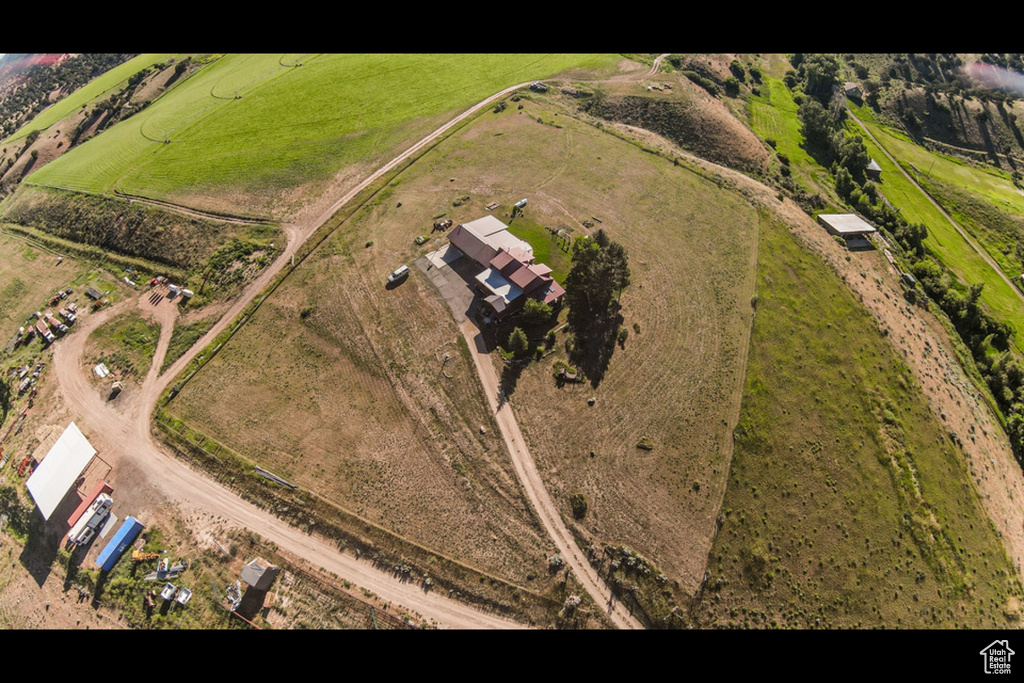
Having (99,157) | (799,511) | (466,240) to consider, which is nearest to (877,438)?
(799,511)

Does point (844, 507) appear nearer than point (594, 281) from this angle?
Yes

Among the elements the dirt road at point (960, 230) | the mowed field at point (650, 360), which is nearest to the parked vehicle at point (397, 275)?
the mowed field at point (650, 360)

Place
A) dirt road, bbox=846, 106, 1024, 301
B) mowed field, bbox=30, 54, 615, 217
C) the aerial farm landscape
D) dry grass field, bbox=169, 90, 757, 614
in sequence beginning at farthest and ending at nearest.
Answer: dirt road, bbox=846, 106, 1024, 301, mowed field, bbox=30, 54, 615, 217, dry grass field, bbox=169, 90, 757, 614, the aerial farm landscape

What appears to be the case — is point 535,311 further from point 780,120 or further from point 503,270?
point 780,120

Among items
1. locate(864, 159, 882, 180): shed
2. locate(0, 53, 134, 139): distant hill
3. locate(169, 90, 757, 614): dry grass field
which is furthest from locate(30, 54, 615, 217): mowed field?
locate(864, 159, 882, 180): shed

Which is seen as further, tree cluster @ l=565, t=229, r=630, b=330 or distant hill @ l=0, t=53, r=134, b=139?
distant hill @ l=0, t=53, r=134, b=139

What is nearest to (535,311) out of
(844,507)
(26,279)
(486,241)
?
(486,241)

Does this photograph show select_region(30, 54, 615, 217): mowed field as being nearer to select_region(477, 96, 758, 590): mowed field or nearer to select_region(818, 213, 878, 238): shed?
select_region(477, 96, 758, 590): mowed field
